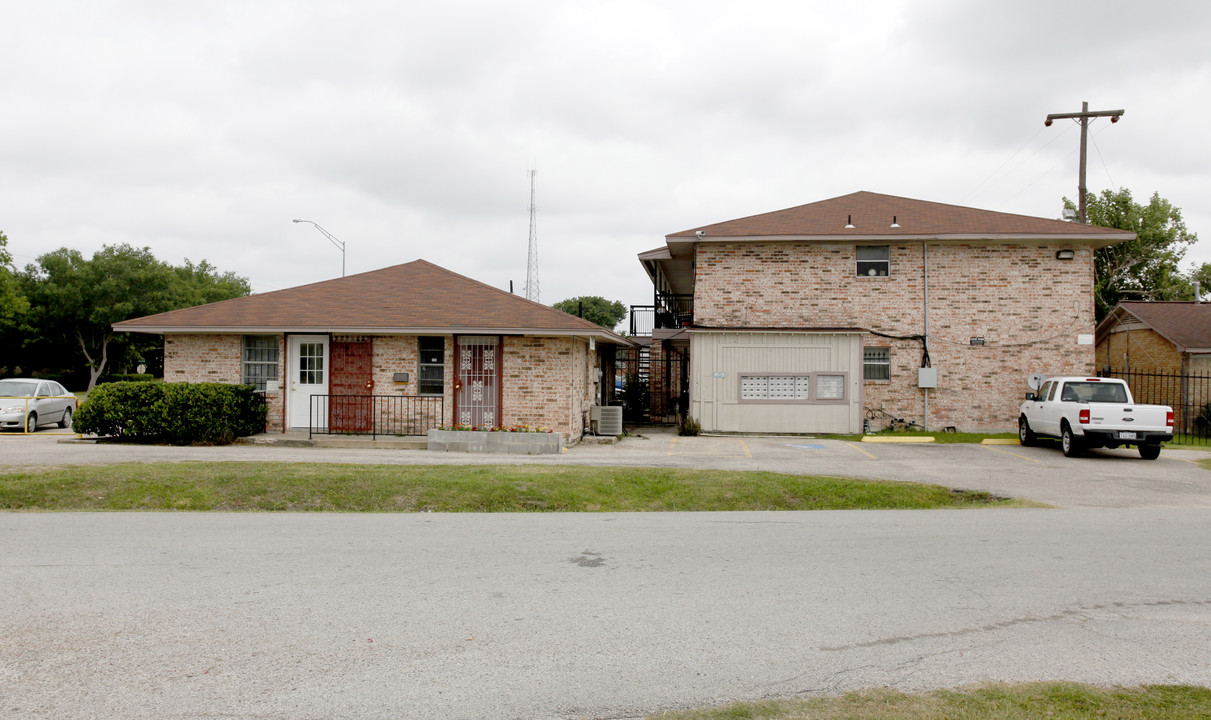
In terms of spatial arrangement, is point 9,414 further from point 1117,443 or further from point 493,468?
point 1117,443

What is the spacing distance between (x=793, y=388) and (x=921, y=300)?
15.0 ft

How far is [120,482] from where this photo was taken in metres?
10.9

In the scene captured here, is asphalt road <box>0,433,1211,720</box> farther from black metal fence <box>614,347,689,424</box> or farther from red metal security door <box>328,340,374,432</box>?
black metal fence <box>614,347,689,424</box>

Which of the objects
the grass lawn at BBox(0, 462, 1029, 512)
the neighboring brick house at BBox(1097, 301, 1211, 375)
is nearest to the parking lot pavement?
the grass lawn at BBox(0, 462, 1029, 512)

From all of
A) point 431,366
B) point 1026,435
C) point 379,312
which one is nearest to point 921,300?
point 1026,435

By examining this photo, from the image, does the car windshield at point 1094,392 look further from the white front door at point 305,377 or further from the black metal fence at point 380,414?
the white front door at point 305,377

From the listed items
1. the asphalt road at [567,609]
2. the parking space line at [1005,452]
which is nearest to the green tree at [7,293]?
the asphalt road at [567,609]

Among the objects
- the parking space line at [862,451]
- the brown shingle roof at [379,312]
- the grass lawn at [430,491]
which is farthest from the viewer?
the brown shingle roof at [379,312]

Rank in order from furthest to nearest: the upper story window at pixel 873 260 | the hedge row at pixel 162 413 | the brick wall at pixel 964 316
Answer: the upper story window at pixel 873 260 → the brick wall at pixel 964 316 → the hedge row at pixel 162 413

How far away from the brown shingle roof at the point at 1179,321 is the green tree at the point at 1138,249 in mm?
10829

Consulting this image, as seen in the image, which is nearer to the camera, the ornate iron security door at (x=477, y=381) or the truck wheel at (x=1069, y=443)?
the truck wheel at (x=1069, y=443)

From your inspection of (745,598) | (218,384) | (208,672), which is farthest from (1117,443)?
(218,384)

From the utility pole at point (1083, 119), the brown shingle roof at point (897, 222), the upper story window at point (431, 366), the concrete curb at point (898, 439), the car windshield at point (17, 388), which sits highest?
the utility pole at point (1083, 119)

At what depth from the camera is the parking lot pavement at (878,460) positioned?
1218 centimetres
